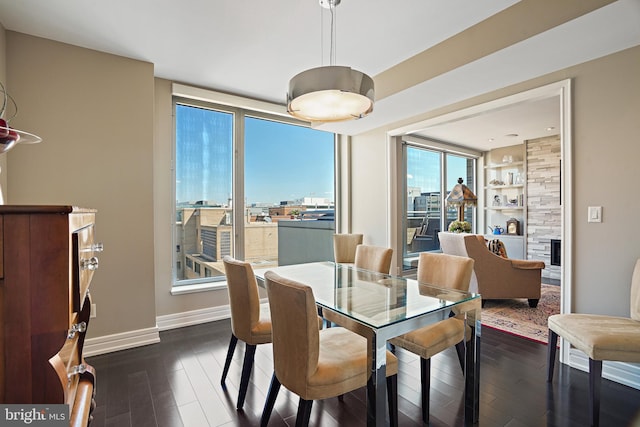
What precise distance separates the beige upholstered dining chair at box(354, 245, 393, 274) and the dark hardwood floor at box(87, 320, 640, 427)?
80cm

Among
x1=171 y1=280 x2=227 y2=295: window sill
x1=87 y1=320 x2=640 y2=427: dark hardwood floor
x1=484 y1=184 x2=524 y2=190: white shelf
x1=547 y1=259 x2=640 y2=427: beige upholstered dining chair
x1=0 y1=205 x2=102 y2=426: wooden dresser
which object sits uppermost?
x1=484 y1=184 x2=524 y2=190: white shelf

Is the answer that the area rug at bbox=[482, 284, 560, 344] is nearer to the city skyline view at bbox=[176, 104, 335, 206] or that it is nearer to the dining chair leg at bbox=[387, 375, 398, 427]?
the dining chair leg at bbox=[387, 375, 398, 427]

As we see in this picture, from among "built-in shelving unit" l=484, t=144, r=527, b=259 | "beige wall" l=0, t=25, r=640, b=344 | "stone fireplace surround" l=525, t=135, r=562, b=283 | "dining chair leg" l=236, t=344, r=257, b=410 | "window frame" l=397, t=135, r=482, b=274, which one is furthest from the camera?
"built-in shelving unit" l=484, t=144, r=527, b=259

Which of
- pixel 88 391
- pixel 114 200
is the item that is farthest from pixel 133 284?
pixel 88 391

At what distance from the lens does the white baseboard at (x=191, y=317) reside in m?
3.39

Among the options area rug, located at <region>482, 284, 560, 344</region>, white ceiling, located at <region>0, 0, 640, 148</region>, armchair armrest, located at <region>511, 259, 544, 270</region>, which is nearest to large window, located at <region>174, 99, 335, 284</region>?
white ceiling, located at <region>0, 0, 640, 148</region>

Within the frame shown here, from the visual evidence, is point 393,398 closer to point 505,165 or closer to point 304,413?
point 304,413

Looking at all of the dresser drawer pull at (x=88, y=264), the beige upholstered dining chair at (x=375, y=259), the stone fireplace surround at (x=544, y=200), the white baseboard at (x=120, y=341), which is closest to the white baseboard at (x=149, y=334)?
the white baseboard at (x=120, y=341)

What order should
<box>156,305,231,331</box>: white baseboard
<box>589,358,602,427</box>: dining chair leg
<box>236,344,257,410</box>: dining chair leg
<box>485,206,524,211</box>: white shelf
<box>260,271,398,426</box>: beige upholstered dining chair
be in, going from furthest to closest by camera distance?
1. <box>485,206,524,211</box>: white shelf
2. <box>156,305,231,331</box>: white baseboard
3. <box>236,344,257,410</box>: dining chair leg
4. <box>589,358,602,427</box>: dining chair leg
5. <box>260,271,398,426</box>: beige upholstered dining chair

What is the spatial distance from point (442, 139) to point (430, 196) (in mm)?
1143

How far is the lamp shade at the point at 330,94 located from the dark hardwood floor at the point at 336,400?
6.41 feet

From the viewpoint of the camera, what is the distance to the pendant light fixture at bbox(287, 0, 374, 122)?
5.98ft

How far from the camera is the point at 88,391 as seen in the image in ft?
4.10

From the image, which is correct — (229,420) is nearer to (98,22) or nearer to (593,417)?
(593,417)
